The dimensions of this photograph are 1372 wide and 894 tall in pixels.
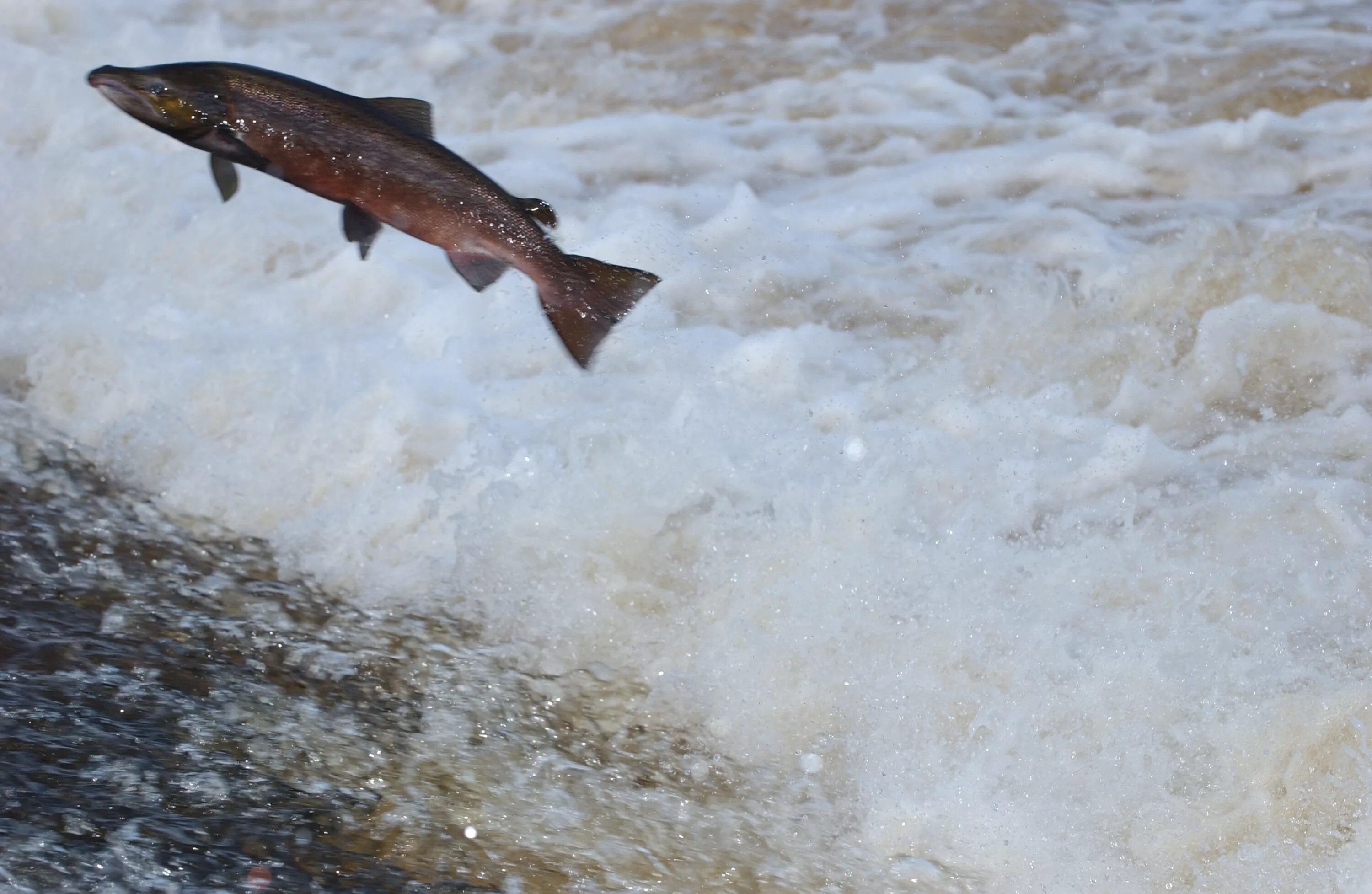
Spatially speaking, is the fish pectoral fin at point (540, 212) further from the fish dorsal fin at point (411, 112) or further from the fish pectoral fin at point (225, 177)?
the fish pectoral fin at point (225, 177)

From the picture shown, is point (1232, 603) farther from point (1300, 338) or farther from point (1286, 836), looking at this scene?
point (1300, 338)

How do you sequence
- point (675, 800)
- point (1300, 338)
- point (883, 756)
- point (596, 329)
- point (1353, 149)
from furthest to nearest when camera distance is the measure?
point (1353, 149) < point (1300, 338) < point (883, 756) < point (675, 800) < point (596, 329)

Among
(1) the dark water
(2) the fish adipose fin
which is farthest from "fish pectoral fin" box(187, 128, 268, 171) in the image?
(1) the dark water

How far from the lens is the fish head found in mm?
2090

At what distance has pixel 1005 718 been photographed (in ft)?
9.49

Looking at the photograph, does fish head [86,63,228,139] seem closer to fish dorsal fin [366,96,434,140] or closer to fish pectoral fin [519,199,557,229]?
fish dorsal fin [366,96,434,140]

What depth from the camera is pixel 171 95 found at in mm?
2115

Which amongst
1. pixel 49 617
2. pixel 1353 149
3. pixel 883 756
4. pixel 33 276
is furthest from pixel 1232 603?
pixel 33 276

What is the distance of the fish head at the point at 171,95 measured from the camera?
209cm

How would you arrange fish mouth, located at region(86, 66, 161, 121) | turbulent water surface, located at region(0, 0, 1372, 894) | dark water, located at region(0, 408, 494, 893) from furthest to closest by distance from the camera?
turbulent water surface, located at region(0, 0, 1372, 894) → dark water, located at region(0, 408, 494, 893) → fish mouth, located at region(86, 66, 161, 121)

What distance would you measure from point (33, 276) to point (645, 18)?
3534 millimetres

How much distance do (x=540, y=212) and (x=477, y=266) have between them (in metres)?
0.14

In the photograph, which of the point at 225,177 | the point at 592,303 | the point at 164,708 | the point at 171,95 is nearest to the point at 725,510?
the point at 592,303

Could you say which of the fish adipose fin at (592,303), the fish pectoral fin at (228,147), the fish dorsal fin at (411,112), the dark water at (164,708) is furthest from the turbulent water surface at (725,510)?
the fish dorsal fin at (411,112)
